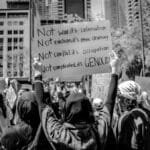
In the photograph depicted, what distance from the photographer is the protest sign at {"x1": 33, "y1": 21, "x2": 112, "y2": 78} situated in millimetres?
4336

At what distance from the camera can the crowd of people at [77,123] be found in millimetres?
2430

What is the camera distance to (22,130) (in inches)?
108

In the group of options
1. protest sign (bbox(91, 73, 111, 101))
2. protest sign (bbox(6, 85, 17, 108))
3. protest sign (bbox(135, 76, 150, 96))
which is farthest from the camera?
protest sign (bbox(135, 76, 150, 96))

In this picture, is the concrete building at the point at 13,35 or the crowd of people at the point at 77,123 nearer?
the crowd of people at the point at 77,123

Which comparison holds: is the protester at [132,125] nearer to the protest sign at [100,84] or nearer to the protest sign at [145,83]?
the protest sign at [100,84]

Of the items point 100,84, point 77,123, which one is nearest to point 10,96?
point 100,84

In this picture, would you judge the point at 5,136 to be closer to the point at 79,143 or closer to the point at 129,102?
the point at 79,143

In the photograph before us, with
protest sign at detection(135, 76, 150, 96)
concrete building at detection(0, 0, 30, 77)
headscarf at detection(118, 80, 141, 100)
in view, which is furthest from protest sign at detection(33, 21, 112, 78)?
concrete building at detection(0, 0, 30, 77)

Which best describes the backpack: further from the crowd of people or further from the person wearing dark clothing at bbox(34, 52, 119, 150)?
the person wearing dark clothing at bbox(34, 52, 119, 150)

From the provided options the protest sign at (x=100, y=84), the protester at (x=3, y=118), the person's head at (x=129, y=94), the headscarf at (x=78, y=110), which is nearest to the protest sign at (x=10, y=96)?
the protest sign at (x=100, y=84)

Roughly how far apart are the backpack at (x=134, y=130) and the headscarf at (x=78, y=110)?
70cm

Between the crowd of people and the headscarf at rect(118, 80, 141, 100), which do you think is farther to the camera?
the headscarf at rect(118, 80, 141, 100)

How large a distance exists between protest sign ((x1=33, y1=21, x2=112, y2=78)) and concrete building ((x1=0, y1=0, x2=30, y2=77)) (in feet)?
305

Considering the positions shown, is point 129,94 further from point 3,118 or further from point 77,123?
point 3,118
